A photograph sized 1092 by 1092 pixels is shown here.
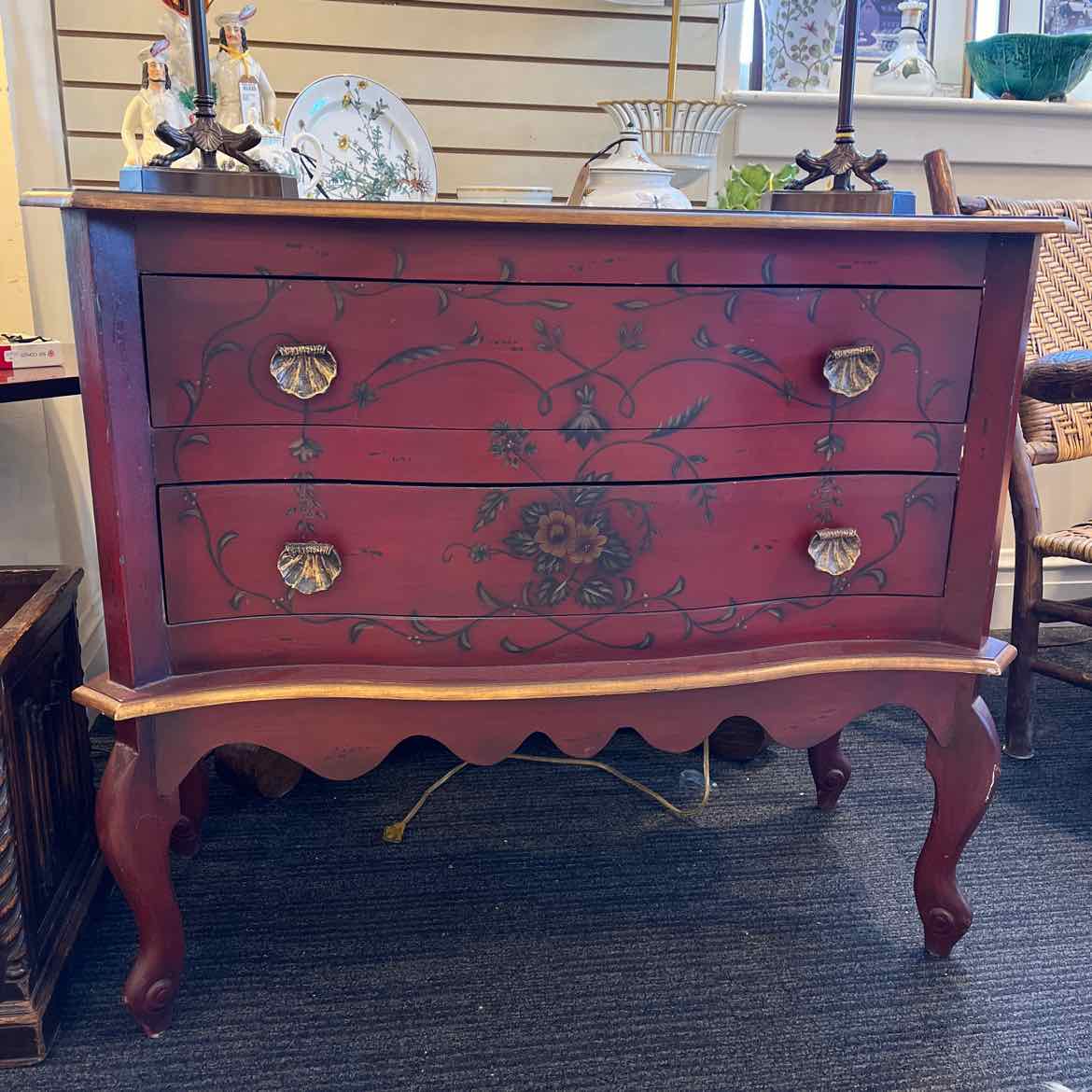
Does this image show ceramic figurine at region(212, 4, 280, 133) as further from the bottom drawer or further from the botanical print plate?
the bottom drawer

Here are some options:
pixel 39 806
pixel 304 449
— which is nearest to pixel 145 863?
pixel 39 806

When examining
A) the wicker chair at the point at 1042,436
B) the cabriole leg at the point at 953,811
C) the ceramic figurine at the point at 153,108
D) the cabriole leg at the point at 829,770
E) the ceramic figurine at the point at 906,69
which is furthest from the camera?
the ceramic figurine at the point at 906,69

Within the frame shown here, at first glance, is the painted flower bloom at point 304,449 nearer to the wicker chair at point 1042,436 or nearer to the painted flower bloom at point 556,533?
the painted flower bloom at point 556,533

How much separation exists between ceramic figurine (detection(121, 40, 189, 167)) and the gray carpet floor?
3.42 ft

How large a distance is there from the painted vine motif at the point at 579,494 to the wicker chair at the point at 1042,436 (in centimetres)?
78

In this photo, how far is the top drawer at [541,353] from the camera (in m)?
0.99

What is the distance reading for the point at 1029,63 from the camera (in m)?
1.97

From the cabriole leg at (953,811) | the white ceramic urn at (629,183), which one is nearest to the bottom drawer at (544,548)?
the cabriole leg at (953,811)

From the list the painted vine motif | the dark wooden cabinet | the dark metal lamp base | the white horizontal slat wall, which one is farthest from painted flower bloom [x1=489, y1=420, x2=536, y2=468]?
the white horizontal slat wall

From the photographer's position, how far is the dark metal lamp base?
3.26ft

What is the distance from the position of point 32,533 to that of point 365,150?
0.91m

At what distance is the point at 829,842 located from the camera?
158 cm

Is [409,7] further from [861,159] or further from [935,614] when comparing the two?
[935,614]

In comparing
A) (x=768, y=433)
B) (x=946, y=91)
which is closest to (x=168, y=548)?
(x=768, y=433)
